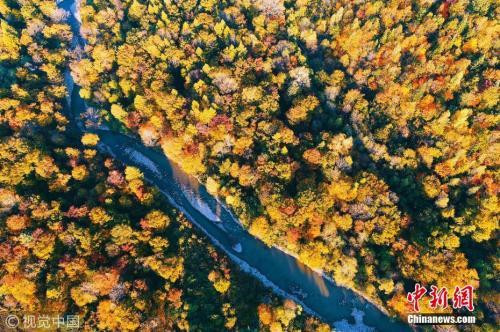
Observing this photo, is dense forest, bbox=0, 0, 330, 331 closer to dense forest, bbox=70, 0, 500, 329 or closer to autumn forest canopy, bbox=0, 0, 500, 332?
autumn forest canopy, bbox=0, 0, 500, 332

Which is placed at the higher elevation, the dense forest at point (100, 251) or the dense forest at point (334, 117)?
the dense forest at point (334, 117)

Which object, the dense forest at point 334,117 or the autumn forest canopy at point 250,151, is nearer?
the autumn forest canopy at point 250,151

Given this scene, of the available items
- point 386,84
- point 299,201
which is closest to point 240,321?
point 299,201

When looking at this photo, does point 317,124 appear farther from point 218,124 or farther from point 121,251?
point 121,251

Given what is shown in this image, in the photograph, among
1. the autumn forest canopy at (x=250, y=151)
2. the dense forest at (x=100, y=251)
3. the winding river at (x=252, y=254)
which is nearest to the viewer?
the dense forest at (x=100, y=251)

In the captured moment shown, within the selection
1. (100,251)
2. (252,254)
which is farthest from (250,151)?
(100,251)

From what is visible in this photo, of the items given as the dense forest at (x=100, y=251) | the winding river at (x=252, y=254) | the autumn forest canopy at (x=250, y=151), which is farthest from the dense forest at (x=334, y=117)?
the dense forest at (x=100, y=251)

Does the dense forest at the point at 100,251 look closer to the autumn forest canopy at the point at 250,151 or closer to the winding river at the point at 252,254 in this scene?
the autumn forest canopy at the point at 250,151

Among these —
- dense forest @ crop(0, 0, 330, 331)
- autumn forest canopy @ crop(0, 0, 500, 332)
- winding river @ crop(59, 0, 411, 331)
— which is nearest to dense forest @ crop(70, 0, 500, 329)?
autumn forest canopy @ crop(0, 0, 500, 332)
